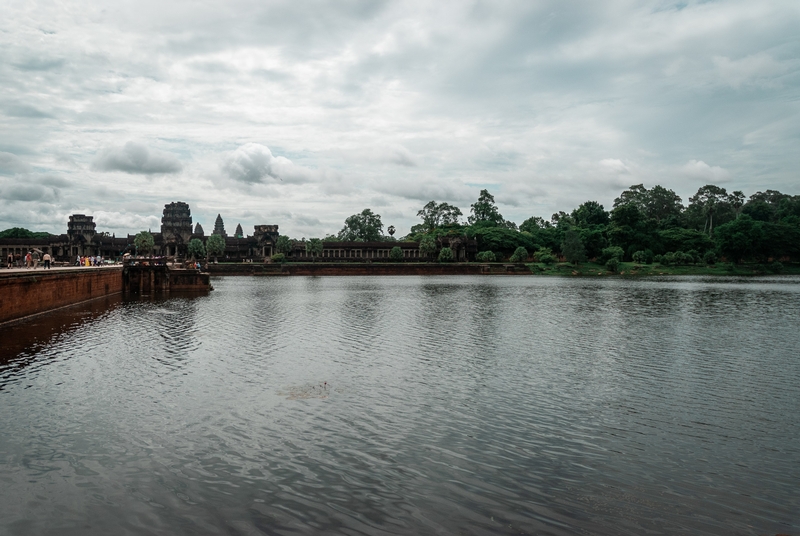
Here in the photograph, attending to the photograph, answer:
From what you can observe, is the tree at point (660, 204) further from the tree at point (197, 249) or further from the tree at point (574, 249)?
the tree at point (197, 249)

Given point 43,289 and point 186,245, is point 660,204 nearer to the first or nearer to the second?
point 186,245

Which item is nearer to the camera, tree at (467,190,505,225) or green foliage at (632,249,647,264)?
green foliage at (632,249,647,264)

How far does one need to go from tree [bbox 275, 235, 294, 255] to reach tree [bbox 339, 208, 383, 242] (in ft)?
145

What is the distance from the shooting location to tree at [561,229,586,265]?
116188mm

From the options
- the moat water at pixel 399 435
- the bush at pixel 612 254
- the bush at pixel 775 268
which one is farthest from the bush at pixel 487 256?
the moat water at pixel 399 435

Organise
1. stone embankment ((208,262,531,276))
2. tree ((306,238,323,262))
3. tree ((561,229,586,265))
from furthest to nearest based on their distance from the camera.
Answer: tree ((306,238,323,262))
tree ((561,229,586,265))
stone embankment ((208,262,531,276))

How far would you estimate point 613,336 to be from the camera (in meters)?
27.6

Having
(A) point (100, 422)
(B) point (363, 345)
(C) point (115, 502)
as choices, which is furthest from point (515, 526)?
(B) point (363, 345)

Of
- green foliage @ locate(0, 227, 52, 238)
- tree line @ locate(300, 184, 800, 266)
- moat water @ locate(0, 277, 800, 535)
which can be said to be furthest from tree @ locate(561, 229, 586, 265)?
green foliage @ locate(0, 227, 52, 238)

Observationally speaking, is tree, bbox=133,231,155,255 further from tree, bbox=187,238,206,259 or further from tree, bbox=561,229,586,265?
tree, bbox=561,229,586,265

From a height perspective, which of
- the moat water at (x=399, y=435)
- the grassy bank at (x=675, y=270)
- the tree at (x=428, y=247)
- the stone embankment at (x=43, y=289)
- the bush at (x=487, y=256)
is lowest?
the moat water at (x=399, y=435)

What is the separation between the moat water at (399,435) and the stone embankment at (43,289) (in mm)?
4086

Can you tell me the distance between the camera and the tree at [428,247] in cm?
13562

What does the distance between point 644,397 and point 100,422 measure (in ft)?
46.7
